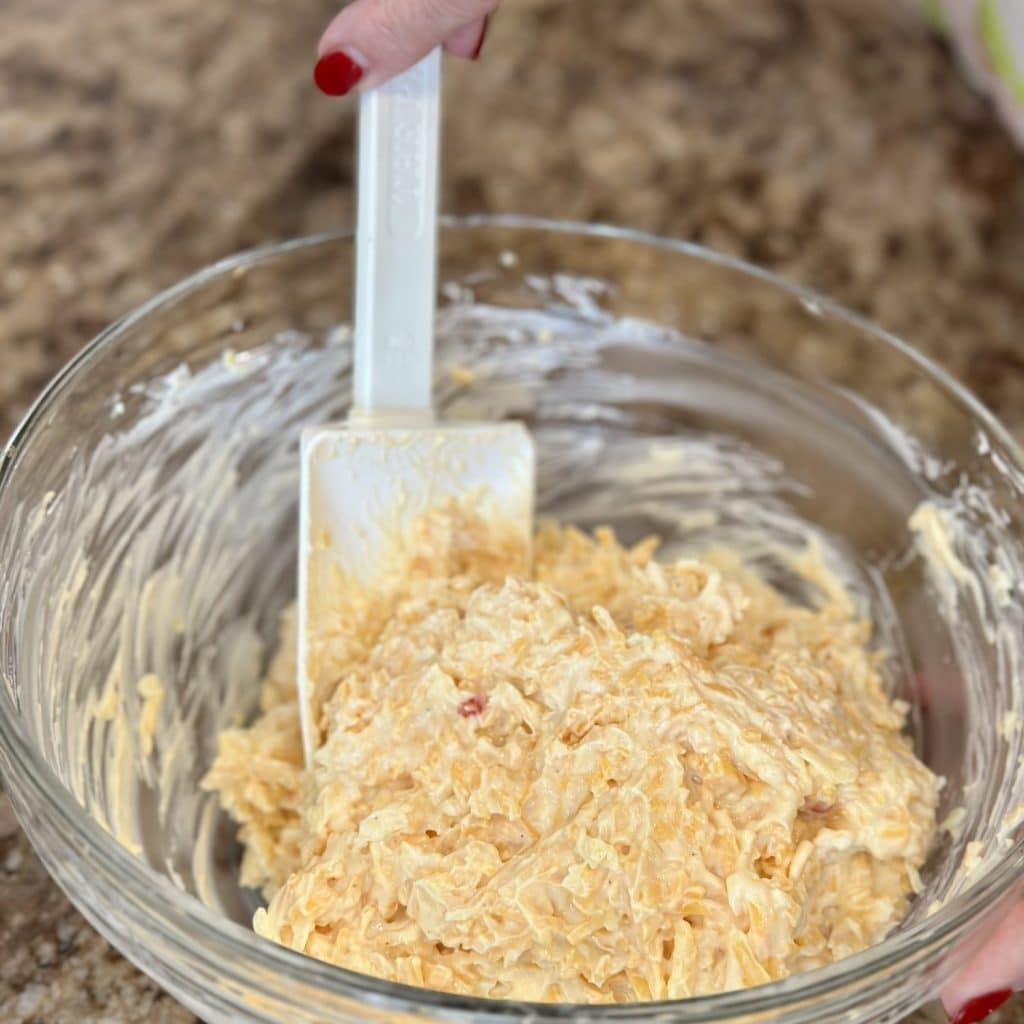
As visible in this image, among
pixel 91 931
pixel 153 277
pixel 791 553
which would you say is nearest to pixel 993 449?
pixel 791 553

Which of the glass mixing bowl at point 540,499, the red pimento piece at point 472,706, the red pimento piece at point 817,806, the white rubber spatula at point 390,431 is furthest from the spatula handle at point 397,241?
the red pimento piece at point 817,806

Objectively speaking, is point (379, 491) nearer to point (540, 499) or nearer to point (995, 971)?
point (540, 499)

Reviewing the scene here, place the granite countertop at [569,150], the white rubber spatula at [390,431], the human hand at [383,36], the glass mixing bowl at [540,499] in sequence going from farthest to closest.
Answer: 1. the granite countertop at [569,150]
2. the white rubber spatula at [390,431]
3. the human hand at [383,36]
4. the glass mixing bowl at [540,499]

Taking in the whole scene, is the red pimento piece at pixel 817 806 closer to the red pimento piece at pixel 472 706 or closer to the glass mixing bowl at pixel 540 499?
the glass mixing bowl at pixel 540 499

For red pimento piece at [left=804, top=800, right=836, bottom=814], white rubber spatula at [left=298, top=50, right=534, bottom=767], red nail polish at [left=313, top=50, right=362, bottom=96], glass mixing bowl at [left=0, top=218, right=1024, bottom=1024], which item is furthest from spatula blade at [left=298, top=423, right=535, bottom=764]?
red pimento piece at [left=804, top=800, right=836, bottom=814]

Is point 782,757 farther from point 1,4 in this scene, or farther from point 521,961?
point 1,4

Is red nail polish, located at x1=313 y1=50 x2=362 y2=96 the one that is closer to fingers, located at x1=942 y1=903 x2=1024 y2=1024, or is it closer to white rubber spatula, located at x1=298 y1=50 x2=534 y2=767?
white rubber spatula, located at x1=298 y1=50 x2=534 y2=767

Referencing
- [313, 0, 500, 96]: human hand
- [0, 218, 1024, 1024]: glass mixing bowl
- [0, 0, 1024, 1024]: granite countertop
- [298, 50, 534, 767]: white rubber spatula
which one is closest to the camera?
[0, 218, 1024, 1024]: glass mixing bowl
